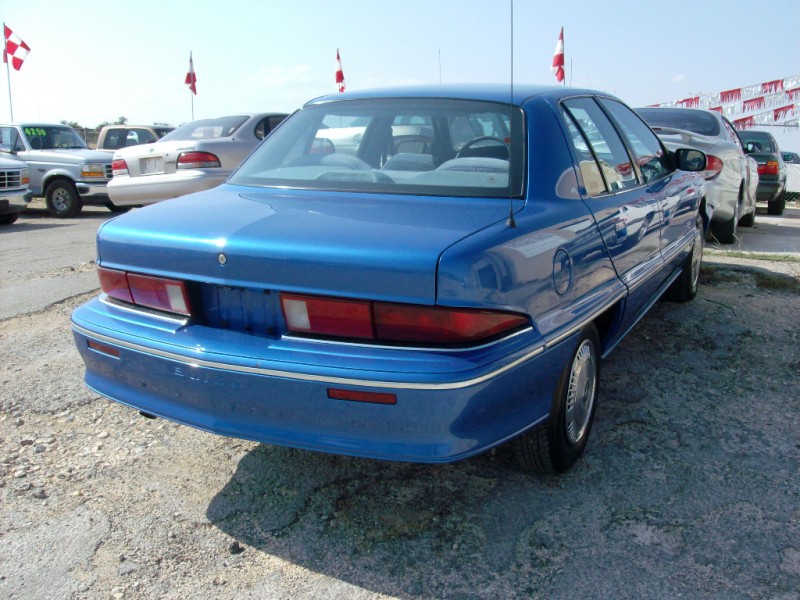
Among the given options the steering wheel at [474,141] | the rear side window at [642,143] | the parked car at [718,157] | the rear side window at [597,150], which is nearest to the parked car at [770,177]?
the parked car at [718,157]

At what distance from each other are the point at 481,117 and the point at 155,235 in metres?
1.42

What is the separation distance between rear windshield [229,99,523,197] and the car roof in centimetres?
4

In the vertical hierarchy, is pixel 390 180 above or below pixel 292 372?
above

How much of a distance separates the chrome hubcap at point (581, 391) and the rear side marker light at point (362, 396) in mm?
863

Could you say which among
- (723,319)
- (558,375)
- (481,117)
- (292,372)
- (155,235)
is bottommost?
(723,319)

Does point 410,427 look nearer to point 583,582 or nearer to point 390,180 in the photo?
point 583,582

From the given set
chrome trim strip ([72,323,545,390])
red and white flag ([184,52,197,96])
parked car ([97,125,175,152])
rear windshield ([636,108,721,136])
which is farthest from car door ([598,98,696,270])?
red and white flag ([184,52,197,96])

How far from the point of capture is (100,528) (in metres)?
2.63

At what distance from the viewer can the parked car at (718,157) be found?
727 centimetres

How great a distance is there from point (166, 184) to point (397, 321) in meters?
7.03

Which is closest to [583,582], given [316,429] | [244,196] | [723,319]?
[316,429]

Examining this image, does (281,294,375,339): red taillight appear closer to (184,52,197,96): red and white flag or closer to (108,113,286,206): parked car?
(108,113,286,206): parked car

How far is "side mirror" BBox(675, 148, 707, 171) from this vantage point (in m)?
4.72

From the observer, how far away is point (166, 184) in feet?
28.3
